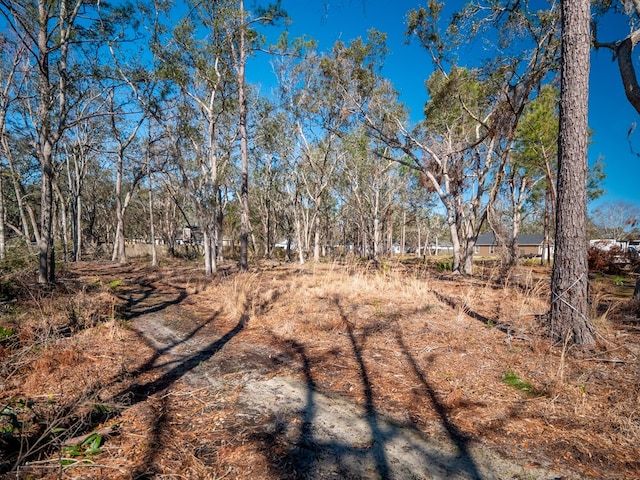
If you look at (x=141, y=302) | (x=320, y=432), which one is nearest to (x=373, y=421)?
(x=320, y=432)

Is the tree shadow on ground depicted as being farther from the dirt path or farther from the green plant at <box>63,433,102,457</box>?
the green plant at <box>63,433,102,457</box>

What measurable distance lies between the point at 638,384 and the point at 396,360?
2.19 m

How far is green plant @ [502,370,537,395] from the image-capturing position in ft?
9.49

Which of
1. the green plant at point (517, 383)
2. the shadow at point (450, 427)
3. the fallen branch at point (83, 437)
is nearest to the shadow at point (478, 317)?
the green plant at point (517, 383)

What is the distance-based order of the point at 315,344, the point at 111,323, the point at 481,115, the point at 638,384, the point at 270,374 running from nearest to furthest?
the point at 638,384, the point at 270,374, the point at 315,344, the point at 111,323, the point at 481,115

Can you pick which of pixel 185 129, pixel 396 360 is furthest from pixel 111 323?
pixel 185 129

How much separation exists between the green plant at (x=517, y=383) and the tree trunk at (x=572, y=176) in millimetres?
1178

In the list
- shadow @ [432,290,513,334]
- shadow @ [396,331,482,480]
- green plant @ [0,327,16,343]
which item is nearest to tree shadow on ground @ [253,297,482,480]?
shadow @ [396,331,482,480]

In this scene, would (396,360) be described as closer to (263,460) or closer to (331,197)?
(263,460)

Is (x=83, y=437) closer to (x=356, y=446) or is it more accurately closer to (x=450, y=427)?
(x=356, y=446)

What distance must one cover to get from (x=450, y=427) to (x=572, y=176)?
3.53 metres

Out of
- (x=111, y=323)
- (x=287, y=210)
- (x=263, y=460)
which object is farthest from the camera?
(x=287, y=210)

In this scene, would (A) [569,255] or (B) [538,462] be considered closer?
(B) [538,462]

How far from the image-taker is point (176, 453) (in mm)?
2051
